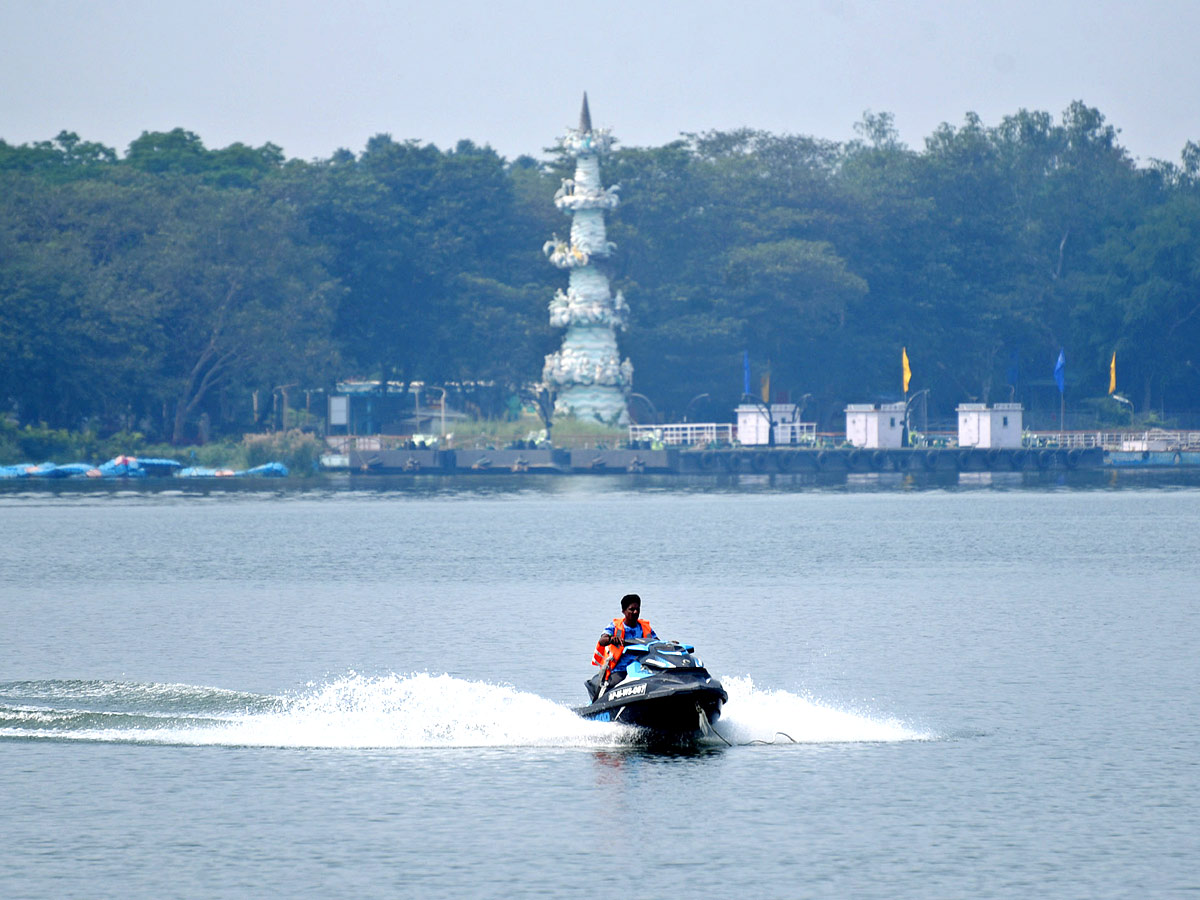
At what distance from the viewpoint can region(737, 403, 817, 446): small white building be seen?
153250 mm

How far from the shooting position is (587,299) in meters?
144

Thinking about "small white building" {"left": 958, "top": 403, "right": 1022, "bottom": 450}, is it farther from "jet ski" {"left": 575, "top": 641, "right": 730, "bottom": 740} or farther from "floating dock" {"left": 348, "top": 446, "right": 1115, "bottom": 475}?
"jet ski" {"left": 575, "top": 641, "right": 730, "bottom": 740}

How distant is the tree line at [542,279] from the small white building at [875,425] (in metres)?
11.9

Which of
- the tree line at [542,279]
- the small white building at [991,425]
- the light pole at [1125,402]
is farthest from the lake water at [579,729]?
the light pole at [1125,402]

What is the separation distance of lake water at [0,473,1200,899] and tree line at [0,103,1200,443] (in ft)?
205

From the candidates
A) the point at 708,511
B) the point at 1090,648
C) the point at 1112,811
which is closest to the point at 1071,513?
the point at 708,511

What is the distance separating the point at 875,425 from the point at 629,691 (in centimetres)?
11990

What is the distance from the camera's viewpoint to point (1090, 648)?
4856 cm

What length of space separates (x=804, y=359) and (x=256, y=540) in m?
88.5

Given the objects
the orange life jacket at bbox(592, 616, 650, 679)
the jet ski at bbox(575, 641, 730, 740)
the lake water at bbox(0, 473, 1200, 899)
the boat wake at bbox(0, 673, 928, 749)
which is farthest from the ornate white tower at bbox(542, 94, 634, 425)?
the jet ski at bbox(575, 641, 730, 740)

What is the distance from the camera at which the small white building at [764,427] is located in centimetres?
Answer: 15325

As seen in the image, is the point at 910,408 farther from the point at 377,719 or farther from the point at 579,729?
the point at 579,729

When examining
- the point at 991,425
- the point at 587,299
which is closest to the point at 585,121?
the point at 587,299

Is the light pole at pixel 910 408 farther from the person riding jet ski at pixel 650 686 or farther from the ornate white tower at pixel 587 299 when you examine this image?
the person riding jet ski at pixel 650 686
